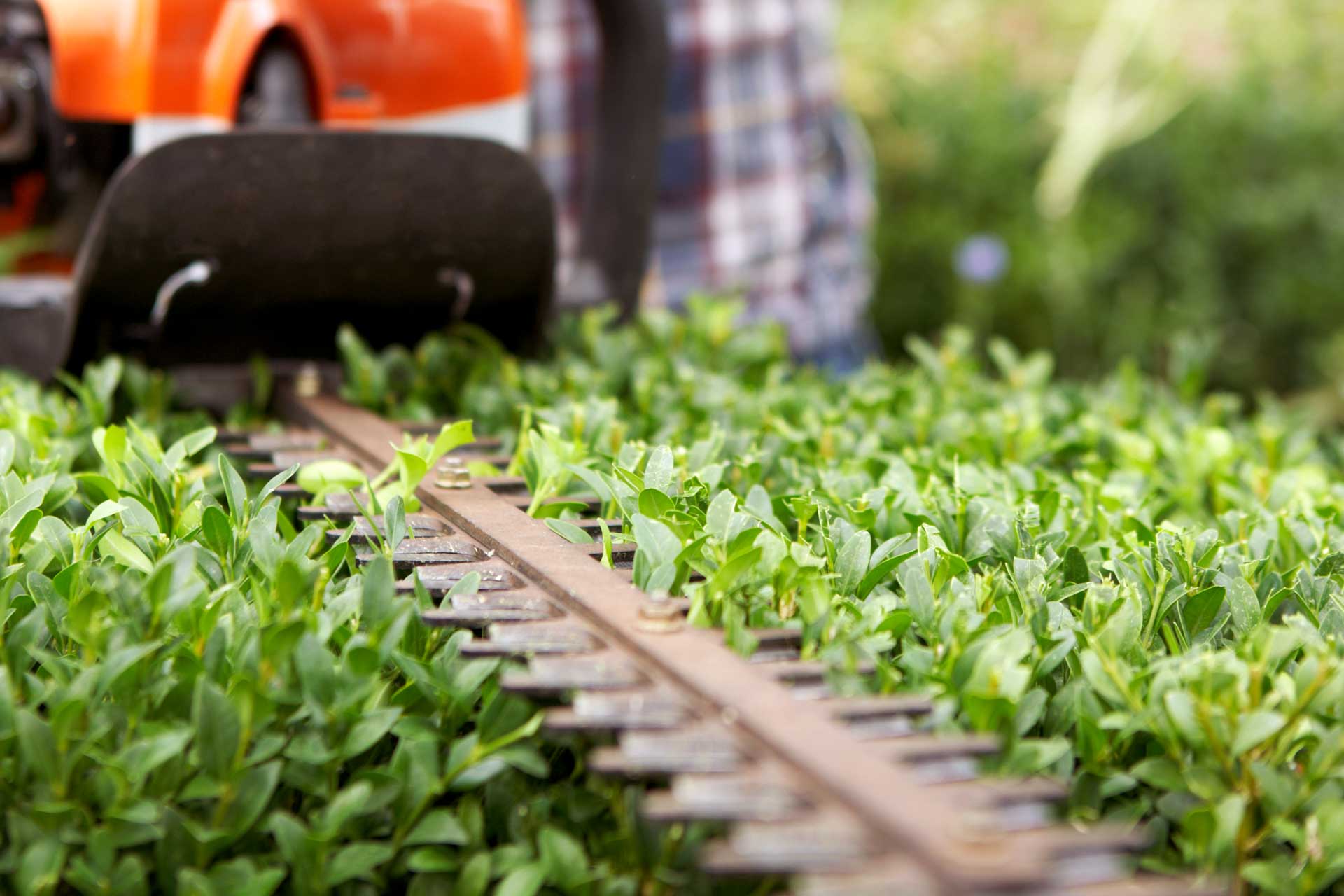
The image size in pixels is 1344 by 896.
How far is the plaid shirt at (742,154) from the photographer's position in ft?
13.2

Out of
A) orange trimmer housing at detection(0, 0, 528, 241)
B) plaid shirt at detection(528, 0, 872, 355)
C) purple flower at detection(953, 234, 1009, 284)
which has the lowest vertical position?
purple flower at detection(953, 234, 1009, 284)

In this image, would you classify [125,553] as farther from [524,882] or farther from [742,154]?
[742,154]

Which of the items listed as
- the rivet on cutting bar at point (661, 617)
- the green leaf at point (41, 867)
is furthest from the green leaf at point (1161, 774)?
the green leaf at point (41, 867)

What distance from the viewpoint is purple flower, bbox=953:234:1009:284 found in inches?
210

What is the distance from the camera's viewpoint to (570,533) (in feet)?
4.58

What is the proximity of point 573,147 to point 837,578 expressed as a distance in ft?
9.76

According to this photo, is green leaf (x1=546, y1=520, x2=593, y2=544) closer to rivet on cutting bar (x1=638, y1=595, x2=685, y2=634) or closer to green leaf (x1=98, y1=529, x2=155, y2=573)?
rivet on cutting bar (x1=638, y1=595, x2=685, y2=634)

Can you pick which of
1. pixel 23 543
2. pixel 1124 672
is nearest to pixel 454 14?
pixel 23 543

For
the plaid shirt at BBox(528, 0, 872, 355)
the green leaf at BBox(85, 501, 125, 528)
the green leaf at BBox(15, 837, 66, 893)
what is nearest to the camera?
the green leaf at BBox(15, 837, 66, 893)

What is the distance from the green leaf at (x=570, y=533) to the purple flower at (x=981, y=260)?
419 cm

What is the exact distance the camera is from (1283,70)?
6242mm

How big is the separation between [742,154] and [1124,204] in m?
2.39

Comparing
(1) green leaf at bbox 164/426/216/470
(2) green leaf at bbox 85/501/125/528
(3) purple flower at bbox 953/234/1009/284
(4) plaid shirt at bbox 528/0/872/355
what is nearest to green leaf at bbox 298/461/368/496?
(1) green leaf at bbox 164/426/216/470

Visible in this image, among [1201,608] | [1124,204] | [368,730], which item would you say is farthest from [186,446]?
[1124,204]
